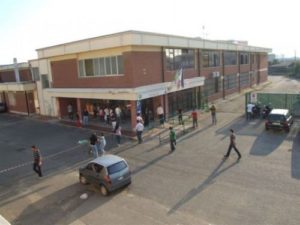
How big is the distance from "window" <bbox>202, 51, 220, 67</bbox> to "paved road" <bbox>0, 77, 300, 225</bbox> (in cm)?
1522

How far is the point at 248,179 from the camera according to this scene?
12734 mm

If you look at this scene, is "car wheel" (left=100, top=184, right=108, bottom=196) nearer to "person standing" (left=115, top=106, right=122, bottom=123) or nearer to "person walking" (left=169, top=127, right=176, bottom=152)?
"person walking" (left=169, top=127, right=176, bottom=152)

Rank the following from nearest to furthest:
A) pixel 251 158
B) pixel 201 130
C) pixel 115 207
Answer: pixel 115 207, pixel 251 158, pixel 201 130

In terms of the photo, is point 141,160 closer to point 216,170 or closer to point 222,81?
point 216,170

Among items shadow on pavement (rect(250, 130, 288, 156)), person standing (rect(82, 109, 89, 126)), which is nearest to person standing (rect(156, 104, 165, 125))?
person standing (rect(82, 109, 89, 126))

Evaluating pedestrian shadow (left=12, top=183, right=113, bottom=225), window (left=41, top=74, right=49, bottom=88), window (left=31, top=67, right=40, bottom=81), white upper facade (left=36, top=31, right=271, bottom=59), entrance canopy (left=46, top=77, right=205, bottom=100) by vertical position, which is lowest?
pedestrian shadow (left=12, top=183, right=113, bottom=225)

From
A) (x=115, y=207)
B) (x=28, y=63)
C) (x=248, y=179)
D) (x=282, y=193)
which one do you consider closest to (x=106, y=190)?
(x=115, y=207)

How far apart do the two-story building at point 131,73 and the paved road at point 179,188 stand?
5766 mm

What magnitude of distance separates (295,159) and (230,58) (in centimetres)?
2791

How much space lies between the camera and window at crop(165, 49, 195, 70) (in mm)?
26203

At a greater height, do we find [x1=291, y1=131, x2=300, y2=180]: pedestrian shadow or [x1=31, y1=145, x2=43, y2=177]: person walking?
[x1=31, y1=145, x2=43, y2=177]: person walking

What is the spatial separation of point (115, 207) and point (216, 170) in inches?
218

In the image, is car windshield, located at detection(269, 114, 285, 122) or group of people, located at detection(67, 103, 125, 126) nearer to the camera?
car windshield, located at detection(269, 114, 285, 122)

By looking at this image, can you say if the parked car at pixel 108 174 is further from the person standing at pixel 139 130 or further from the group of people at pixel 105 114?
the group of people at pixel 105 114
